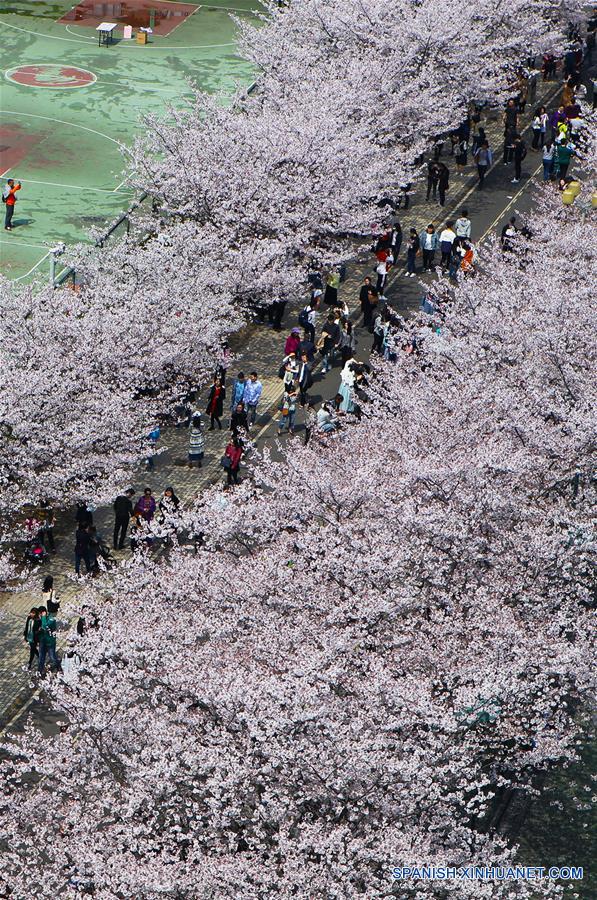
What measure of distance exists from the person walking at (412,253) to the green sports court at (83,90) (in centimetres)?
978

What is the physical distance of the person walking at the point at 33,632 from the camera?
1286 inches

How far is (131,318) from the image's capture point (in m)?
39.7

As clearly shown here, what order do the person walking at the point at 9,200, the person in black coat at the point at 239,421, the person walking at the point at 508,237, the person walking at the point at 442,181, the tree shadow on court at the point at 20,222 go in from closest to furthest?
the person in black coat at the point at 239,421 → the person walking at the point at 508,237 → the person walking at the point at 442,181 → the person walking at the point at 9,200 → the tree shadow on court at the point at 20,222

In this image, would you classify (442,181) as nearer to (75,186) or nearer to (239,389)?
(75,186)

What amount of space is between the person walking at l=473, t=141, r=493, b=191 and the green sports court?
11.8m

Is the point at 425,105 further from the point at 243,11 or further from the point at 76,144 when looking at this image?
the point at 243,11

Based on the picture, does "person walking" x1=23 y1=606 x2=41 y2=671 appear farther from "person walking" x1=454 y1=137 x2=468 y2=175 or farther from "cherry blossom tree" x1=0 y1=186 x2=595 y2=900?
"person walking" x1=454 y1=137 x2=468 y2=175

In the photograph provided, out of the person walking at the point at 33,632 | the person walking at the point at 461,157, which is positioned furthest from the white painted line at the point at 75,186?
the person walking at the point at 33,632

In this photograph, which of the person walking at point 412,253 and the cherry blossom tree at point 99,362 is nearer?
the cherry blossom tree at point 99,362

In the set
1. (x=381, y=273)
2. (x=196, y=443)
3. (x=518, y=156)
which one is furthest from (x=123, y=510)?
(x=518, y=156)

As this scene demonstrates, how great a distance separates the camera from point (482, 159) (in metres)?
56.6

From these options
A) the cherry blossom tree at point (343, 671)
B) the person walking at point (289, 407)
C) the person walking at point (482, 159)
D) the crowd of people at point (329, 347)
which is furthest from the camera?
the person walking at point (482, 159)

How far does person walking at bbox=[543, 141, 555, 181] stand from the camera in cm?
5747

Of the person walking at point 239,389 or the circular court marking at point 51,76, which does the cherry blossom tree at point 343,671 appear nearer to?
the person walking at point 239,389
